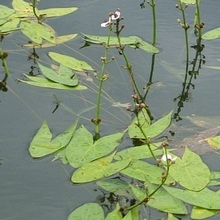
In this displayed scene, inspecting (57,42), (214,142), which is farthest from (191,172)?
(57,42)

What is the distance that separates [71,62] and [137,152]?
43cm

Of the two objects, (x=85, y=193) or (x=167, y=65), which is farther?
(x=167, y=65)

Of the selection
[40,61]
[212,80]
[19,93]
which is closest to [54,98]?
[19,93]

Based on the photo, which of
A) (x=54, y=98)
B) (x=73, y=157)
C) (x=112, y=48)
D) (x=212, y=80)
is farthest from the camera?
(x=112, y=48)

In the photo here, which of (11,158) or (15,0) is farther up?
(15,0)

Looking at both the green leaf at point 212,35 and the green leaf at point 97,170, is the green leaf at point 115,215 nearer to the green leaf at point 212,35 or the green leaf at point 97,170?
the green leaf at point 97,170

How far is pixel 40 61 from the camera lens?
174cm

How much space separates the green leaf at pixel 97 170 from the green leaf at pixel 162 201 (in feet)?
0.23

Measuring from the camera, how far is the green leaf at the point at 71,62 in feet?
5.51

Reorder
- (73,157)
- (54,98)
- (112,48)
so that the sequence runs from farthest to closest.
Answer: (112,48) < (54,98) < (73,157)

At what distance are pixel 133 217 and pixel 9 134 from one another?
0.40 m

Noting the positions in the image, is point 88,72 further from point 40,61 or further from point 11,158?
point 11,158

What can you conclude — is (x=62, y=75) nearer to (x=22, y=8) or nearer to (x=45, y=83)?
(x=45, y=83)

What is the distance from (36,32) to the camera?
1827 mm
